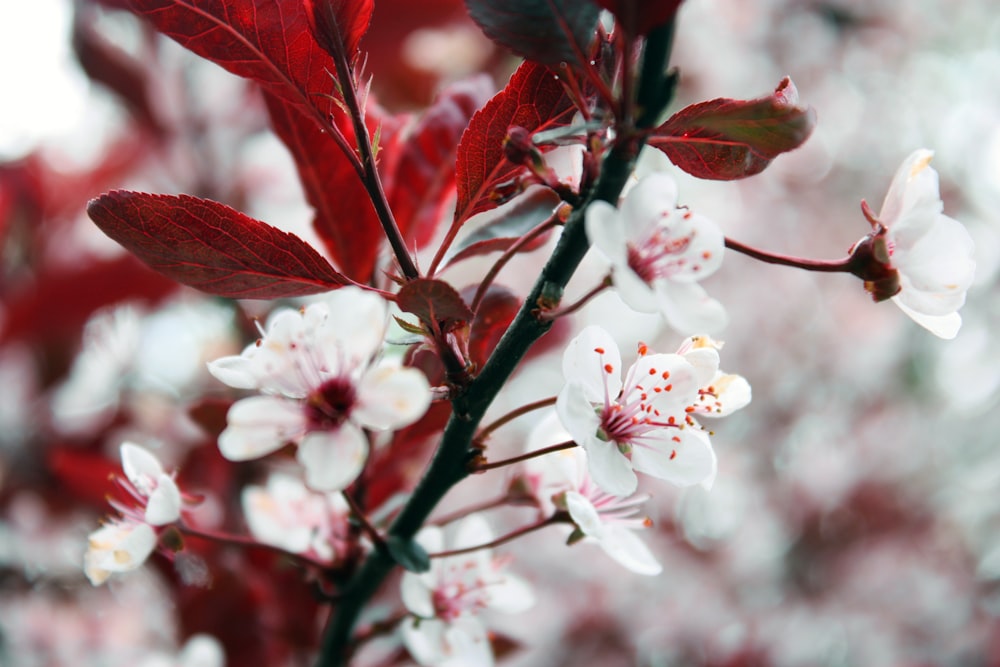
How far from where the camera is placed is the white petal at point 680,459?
0.44 meters

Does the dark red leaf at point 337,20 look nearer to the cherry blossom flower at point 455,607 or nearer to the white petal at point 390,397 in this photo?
the white petal at point 390,397

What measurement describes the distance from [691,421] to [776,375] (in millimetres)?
2763

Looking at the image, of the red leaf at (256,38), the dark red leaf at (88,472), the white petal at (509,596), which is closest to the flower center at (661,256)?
the red leaf at (256,38)

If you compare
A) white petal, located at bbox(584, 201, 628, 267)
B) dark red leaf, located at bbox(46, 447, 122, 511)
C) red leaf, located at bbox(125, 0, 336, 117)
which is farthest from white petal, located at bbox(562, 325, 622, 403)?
dark red leaf, located at bbox(46, 447, 122, 511)

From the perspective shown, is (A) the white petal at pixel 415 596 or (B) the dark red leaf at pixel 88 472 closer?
(A) the white petal at pixel 415 596

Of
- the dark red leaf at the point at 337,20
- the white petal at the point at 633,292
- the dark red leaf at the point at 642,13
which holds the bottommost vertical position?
the white petal at the point at 633,292

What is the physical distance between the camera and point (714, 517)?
2.56 meters

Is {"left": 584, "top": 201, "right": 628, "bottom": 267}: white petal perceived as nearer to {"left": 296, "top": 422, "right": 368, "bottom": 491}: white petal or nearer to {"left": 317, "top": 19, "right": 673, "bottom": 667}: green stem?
{"left": 317, "top": 19, "right": 673, "bottom": 667}: green stem

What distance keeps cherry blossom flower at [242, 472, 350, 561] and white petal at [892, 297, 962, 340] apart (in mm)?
422

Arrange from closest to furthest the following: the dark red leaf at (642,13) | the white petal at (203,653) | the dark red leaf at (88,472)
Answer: the dark red leaf at (642,13) → the white petal at (203,653) → the dark red leaf at (88,472)

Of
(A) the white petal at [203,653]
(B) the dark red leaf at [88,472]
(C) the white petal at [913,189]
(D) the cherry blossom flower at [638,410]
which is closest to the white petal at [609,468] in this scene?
(D) the cherry blossom flower at [638,410]

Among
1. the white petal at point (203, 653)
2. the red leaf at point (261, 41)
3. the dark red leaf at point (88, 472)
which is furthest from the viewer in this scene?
the dark red leaf at point (88, 472)

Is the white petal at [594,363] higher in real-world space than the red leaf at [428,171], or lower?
lower

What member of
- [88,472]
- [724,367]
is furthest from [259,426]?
[724,367]
